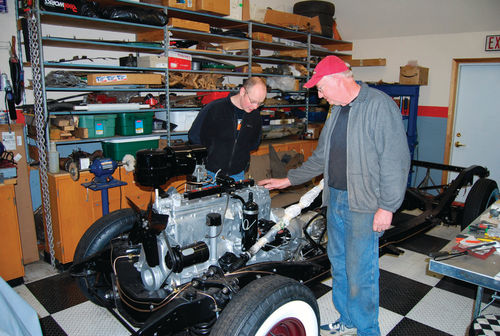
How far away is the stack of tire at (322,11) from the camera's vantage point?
5.95 meters

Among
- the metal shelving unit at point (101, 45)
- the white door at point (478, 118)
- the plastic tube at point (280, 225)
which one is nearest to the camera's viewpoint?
the plastic tube at point (280, 225)

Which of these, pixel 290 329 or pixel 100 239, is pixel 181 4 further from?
pixel 290 329

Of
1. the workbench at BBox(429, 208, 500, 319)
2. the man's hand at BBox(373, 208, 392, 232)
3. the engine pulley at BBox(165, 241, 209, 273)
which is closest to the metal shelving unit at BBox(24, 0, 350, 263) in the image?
the engine pulley at BBox(165, 241, 209, 273)

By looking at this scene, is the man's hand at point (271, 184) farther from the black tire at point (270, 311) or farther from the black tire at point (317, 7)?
the black tire at point (317, 7)

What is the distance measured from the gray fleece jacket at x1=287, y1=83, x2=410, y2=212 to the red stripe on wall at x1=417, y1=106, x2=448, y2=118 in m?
4.48

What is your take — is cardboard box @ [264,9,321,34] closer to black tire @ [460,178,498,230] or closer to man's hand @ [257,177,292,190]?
black tire @ [460,178,498,230]

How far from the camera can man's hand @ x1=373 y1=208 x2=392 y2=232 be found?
1.93 metres

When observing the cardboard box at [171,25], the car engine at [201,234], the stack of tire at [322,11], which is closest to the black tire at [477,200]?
the car engine at [201,234]

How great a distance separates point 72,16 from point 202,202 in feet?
7.66

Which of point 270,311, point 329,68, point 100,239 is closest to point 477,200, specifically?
point 329,68

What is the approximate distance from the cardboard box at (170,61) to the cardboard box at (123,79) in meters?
0.12

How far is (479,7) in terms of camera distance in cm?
506

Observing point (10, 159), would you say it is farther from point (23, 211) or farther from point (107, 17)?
point (107, 17)

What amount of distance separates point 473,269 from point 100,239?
82.0 inches
